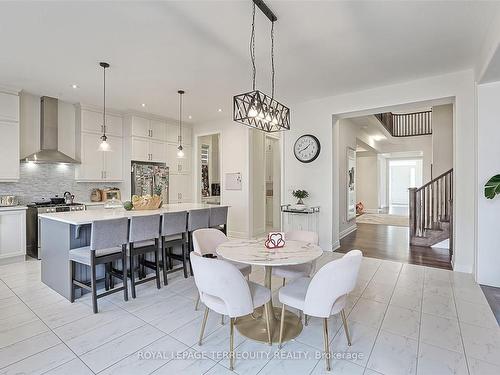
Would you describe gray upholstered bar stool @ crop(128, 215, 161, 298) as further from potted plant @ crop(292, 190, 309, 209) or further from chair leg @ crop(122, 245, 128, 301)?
potted plant @ crop(292, 190, 309, 209)

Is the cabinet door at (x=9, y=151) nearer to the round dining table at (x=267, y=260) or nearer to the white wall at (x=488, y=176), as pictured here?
the round dining table at (x=267, y=260)

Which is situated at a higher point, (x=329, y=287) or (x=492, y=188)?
(x=492, y=188)

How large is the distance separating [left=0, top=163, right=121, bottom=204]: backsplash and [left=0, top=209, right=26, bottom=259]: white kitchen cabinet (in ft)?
2.01

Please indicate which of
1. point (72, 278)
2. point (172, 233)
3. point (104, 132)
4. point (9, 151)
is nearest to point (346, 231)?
point (172, 233)

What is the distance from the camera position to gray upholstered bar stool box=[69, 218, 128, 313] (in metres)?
2.77

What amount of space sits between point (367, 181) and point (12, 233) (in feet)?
38.2

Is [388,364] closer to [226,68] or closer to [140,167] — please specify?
[226,68]

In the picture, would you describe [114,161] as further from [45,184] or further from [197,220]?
[197,220]

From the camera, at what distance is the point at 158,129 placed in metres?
6.41

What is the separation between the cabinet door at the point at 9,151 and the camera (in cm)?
439

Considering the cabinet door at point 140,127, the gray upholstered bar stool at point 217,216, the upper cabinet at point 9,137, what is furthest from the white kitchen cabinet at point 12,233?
the gray upholstered bar stool at point 217,216

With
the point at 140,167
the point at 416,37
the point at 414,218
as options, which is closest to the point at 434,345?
the point at 416,37

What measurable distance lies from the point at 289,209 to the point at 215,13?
3.49 meters

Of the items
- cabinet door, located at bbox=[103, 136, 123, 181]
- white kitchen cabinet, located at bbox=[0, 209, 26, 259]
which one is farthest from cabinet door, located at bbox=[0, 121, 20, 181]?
cabinet door, located at bbox=[103, 136, 123, 181]
